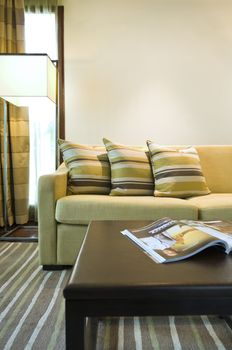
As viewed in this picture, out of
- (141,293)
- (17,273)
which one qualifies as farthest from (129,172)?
(141,293)

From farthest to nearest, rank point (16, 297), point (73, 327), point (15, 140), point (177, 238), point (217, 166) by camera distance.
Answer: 1. point (15, 140)
2. point (217, 166)
3. point (16, 297)
4. point (177, 238)
5. point (73, 327)

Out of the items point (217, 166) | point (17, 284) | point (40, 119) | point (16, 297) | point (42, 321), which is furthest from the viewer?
point (40, 119)

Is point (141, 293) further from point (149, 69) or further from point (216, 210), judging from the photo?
point (149, 69)

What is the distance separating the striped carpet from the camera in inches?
43.9

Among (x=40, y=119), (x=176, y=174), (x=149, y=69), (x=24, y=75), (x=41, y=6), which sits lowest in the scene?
(x=176, y=174)

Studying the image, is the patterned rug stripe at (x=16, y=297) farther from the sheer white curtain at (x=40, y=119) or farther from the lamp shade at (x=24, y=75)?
the sheer white curtain at (x=40, y=119)

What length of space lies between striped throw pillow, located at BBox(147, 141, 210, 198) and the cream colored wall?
85 cm

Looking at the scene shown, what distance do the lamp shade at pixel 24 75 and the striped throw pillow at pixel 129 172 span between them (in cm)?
66

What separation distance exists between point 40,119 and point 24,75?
34.9 inches

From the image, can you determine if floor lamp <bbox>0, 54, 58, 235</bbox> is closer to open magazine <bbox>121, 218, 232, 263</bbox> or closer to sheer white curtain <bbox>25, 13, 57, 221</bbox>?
sheer white curtain <bbox>25, 13, 57, 221</bbox>

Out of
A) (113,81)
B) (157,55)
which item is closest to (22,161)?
(113,81)

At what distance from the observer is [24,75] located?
2174 mm

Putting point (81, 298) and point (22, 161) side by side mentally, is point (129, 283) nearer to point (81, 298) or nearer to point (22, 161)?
point (81, 298)

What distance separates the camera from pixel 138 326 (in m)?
1.24
